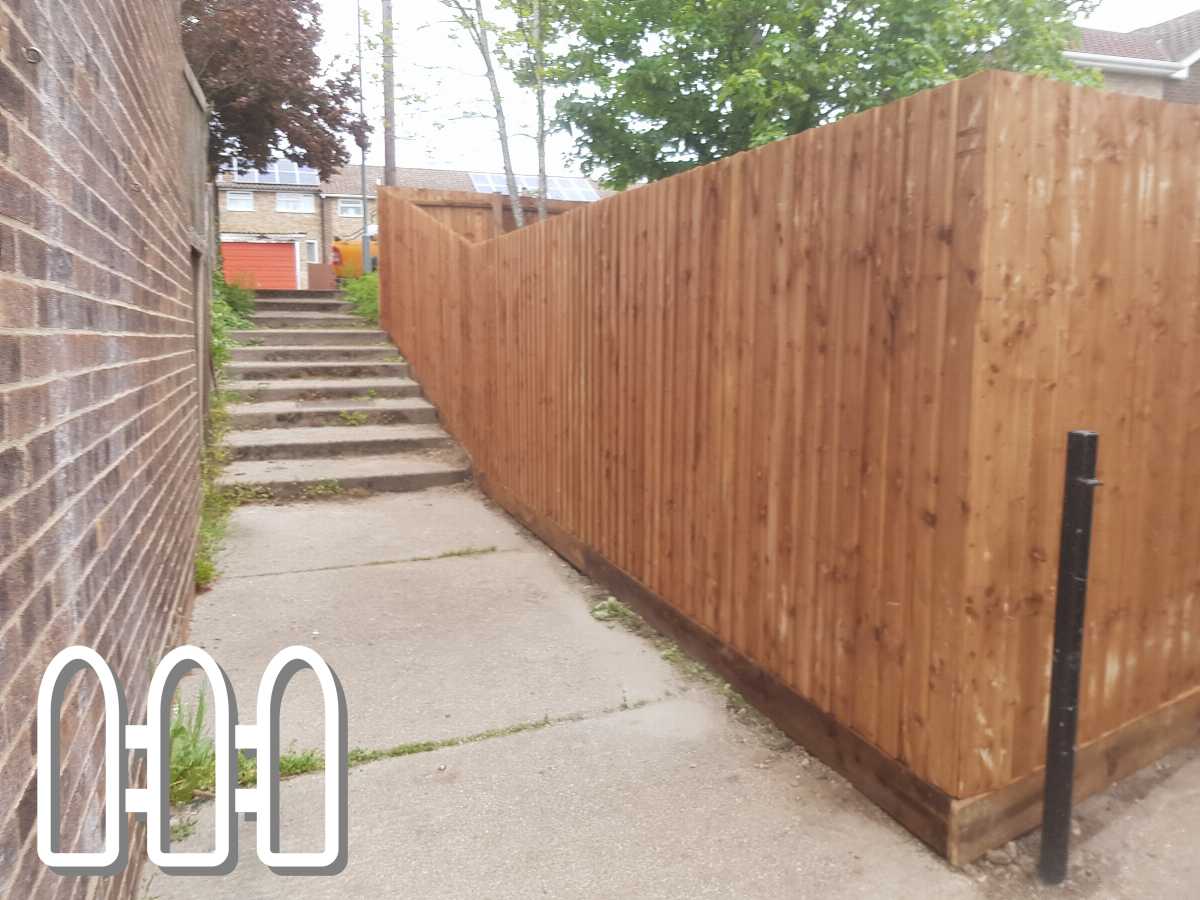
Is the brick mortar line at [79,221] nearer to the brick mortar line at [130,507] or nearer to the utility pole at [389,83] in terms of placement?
the brick mortar line at [130,507]

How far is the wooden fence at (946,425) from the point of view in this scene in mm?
2314

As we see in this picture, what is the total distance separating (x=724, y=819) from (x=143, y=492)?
2.17 metres

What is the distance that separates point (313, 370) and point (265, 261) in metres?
29.5

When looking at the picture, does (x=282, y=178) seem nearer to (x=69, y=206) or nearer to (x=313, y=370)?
(x=313, y=370)

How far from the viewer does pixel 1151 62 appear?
1941 centimetres

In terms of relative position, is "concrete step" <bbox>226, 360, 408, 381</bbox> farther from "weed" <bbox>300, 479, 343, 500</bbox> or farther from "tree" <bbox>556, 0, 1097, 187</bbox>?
"tree" <bbox>556, 0, 1097, 187</bbox>

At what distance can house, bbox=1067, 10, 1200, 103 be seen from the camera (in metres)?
19.3

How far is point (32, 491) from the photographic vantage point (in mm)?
1433

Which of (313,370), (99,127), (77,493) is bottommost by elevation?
(77,493)

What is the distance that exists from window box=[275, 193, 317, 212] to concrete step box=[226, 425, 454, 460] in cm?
3263

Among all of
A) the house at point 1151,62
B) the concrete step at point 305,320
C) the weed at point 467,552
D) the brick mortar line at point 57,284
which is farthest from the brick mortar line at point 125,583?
the house at point 1151,62

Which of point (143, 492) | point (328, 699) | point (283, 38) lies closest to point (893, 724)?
point (328, 699)

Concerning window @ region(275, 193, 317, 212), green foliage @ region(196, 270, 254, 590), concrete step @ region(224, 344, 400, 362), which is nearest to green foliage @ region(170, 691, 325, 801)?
green foliage @ region(196, 270, 254, 590)

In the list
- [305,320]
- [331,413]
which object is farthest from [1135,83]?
[331,413]
